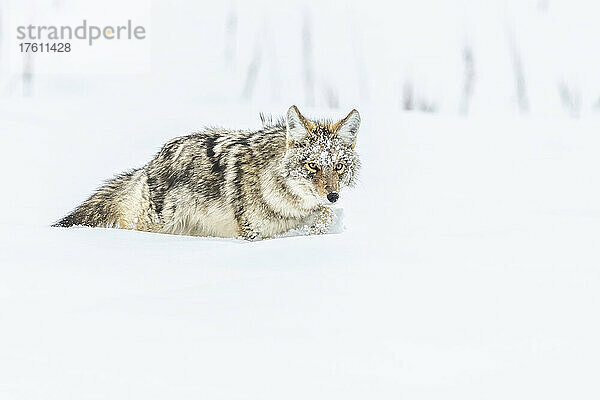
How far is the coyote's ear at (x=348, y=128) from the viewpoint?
4.67 meters

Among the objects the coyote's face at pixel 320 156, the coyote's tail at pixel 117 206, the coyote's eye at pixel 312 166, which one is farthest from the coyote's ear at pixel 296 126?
the coyote's tail at pixel 117 206

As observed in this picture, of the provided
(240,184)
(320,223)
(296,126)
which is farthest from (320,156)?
(240,184)

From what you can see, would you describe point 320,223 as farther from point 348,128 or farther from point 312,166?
point 348,128

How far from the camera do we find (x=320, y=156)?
452cm

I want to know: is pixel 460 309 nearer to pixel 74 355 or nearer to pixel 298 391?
pixel 298 391

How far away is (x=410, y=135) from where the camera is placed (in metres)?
7.90

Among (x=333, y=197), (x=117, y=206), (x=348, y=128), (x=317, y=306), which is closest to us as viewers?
(x=317, y=306)

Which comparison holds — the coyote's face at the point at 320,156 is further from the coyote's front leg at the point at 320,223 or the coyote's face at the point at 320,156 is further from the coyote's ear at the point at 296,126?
the coyote's front leg at the point at 320,223

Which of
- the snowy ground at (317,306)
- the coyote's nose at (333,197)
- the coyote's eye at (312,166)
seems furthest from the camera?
the coyote's eye at (312,166)

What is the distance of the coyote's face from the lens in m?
4.50

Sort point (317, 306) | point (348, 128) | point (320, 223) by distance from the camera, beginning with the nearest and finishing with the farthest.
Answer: point (317, 306), point (348, 128), point (320, 223)

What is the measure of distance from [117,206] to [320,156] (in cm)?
167

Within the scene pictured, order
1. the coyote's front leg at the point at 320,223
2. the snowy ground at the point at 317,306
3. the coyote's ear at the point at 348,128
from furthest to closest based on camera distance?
the coyote's front leg at the point at 320,223 < the coyote's ear at the point at 348,128 < the snowy ground at the point at 317,306

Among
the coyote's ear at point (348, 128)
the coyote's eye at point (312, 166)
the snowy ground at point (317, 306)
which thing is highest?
the coyote's ear at point (348, 128)
